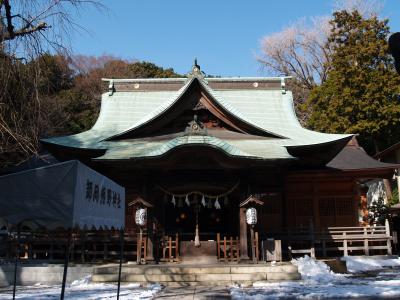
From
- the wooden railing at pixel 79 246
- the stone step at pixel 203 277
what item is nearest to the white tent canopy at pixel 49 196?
the stone step at pixel 203 277

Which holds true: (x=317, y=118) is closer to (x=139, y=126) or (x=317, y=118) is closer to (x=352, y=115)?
(x=352, y=115)

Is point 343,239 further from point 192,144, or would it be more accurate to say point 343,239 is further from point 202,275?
point 192,144

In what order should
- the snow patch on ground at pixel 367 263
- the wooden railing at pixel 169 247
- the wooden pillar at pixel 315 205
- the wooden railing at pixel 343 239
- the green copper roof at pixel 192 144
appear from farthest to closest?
the wooden pillar at pixel 315 205, the wooden railing at pixel 343 239, the snow patch on ground at pixel 367 263, the wooden railing at pixel 169 247, the green copper roof at pixel 192 144

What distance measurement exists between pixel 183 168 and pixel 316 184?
21.4 ft

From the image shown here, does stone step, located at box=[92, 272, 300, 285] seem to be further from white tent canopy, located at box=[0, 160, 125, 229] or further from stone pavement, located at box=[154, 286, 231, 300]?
white tent canopy, located at box=[0, 160, 125, 229]

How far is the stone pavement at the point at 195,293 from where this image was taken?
9.44m

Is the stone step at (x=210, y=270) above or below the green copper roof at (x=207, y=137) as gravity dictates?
below

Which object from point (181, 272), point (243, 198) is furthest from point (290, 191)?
point (181, 272)

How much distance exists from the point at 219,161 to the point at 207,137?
858mm

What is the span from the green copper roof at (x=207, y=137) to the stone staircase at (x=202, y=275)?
343 cm

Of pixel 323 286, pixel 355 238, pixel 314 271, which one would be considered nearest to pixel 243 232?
pixel 314 271

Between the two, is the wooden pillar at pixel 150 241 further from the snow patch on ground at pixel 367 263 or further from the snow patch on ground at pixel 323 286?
the snow patch on ground at pixel 367 263

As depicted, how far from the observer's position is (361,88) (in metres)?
29.2

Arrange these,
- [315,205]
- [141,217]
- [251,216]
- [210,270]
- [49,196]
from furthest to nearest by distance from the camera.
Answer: [315,205], [141,217], [251,216], [210,270], [49,196]
